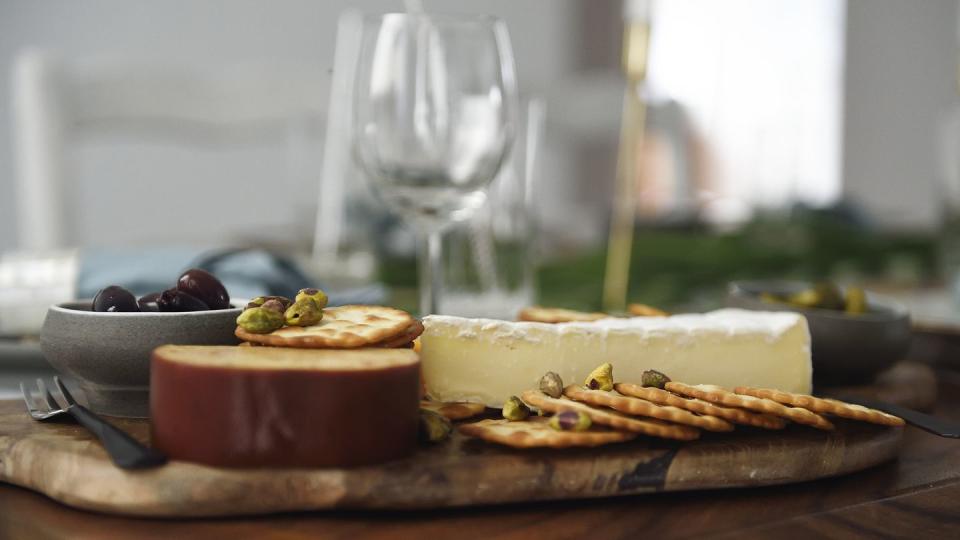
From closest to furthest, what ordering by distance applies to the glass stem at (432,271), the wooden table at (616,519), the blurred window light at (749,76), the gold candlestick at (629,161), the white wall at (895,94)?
1. the wooden table at (616,519)
2. the glass stem at (432,271)
3. the gold candlestick at (629,161)
4. the blurred window light at (749,76)
5. the white wall at (895,94)

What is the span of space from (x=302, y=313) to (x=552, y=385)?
0.40 ft

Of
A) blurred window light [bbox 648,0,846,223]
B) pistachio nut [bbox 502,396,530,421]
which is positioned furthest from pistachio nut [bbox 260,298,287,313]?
blurred window light [bbox 648,0,846,223]

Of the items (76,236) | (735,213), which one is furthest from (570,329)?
(735,213)

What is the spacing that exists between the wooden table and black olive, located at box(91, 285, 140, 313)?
94 mm

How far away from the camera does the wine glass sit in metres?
0.68

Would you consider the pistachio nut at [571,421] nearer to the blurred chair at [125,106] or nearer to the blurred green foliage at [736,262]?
the blurred green foliage at [736,262]

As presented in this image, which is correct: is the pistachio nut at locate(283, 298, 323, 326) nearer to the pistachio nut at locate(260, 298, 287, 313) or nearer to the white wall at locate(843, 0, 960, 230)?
the pistachio nut at locate(260, 298, 287, 313)

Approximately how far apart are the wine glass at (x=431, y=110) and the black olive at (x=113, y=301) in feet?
0.75

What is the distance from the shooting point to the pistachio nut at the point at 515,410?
465mm

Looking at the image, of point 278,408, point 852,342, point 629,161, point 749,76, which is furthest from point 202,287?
point 749,76

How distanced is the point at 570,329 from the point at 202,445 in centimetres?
21

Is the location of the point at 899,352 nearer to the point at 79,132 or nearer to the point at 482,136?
the point at 482,136

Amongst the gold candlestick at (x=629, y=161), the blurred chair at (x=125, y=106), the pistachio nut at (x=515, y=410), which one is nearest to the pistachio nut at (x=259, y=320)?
the pistachio nut at (x=515, y=410)

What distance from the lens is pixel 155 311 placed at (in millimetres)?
512
